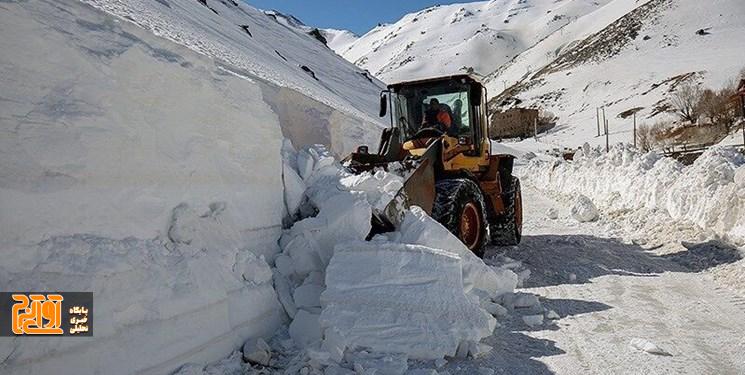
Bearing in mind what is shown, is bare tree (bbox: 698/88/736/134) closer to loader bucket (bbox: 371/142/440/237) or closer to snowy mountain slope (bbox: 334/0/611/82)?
loader bucket (bbox: 371/142/440/237)

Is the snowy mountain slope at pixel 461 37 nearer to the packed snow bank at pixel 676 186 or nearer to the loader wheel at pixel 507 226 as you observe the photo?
Answer: the packed snow bank at pixel 676 186

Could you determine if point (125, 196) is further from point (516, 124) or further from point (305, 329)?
point (516, 124)

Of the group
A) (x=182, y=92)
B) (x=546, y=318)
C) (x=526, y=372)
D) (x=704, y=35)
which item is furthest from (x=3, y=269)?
(x=704, y=35)

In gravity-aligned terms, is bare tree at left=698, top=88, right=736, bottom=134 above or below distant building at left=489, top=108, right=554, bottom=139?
below

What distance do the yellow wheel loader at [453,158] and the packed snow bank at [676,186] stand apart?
2263 millimetres

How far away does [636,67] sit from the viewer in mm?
62250

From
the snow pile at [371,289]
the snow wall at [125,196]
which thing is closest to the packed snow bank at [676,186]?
the snow pile at [371,289]

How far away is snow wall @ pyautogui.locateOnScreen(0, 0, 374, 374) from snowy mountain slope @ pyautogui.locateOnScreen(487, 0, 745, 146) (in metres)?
40.8

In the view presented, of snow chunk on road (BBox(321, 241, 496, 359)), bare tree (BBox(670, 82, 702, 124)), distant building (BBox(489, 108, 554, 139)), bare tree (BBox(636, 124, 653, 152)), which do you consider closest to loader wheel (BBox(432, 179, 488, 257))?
snow chunk on road (BBox(321, 241, 496, 359))

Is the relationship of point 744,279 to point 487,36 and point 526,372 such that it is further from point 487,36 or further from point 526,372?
point 487,36

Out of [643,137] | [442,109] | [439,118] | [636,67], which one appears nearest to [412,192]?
[439,118]

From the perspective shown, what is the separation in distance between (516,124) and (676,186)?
5170cm

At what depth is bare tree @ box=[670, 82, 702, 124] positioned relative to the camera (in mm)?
39000

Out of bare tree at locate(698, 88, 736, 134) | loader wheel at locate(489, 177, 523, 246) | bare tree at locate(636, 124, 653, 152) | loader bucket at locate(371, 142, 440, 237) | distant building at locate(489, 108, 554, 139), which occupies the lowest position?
loader wheel at locate(489, 177, 523, 246)
